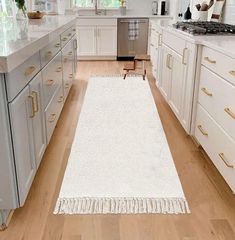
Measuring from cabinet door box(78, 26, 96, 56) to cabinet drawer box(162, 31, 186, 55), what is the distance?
2658 mm

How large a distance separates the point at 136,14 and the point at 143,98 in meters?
3.40

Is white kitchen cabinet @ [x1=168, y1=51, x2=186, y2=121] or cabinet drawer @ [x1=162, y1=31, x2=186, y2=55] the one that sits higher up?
cabinet drawer @ [x1=162, y1=31, x2=186, y2=55]

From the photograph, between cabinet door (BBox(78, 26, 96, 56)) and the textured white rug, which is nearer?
the textured white rug

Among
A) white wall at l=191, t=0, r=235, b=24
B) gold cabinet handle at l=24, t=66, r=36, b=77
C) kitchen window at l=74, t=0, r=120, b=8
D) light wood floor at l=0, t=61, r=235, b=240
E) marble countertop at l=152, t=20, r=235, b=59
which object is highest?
kitchen window at l=74, t=0, r=120, b=8

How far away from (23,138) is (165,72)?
7.72ft

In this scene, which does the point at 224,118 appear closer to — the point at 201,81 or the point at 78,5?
the point at 201,81

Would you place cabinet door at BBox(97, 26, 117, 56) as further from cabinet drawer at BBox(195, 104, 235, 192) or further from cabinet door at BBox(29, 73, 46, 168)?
cabinet door at BBox(29, 73, 46, 168)

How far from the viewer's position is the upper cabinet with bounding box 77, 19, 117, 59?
6.00 metres

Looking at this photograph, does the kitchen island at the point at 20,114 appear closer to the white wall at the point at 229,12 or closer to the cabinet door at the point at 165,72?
the cabinet door at the point at 165,72

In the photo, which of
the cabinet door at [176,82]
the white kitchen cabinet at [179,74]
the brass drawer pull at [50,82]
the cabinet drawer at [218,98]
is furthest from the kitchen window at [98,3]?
the cabinet drawer at [218,98]

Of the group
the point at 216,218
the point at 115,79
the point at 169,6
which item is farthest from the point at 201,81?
the point at 169,6

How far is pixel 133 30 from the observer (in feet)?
19.9

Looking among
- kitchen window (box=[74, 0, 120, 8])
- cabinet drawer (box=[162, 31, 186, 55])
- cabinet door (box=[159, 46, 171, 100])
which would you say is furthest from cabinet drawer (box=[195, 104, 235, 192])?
kitchen window (box=[74, 0, 120, 8])

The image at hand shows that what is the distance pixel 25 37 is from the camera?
190 cm
